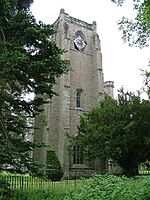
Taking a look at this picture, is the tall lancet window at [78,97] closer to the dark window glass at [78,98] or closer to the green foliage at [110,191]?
the dark window glass at [78,98]

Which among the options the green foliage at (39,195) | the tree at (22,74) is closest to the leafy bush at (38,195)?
the green foliage at (39,195)

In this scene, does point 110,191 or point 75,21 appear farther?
point 75,21

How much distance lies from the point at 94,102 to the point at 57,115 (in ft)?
19.5

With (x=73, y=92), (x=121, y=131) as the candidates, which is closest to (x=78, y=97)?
(x=73, y=92)

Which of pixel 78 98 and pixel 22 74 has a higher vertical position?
pixel 78 98

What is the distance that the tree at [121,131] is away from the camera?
2570cm

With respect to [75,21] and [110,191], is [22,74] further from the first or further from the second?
[75,21]

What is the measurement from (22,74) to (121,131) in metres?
15.2

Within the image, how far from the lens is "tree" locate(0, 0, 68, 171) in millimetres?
11648

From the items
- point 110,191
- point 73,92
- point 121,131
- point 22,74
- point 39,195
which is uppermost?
point 73,92

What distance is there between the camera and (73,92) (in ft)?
123

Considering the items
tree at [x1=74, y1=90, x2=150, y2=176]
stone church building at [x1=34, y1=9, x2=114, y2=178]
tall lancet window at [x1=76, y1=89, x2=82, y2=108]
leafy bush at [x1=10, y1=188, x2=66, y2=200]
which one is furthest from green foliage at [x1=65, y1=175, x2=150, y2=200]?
tall lancet window at [x1=76, y1=89, x2=82, y2=108]

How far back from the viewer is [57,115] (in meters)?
35.5

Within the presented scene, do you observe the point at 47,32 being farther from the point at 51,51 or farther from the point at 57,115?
the point at 57,115
